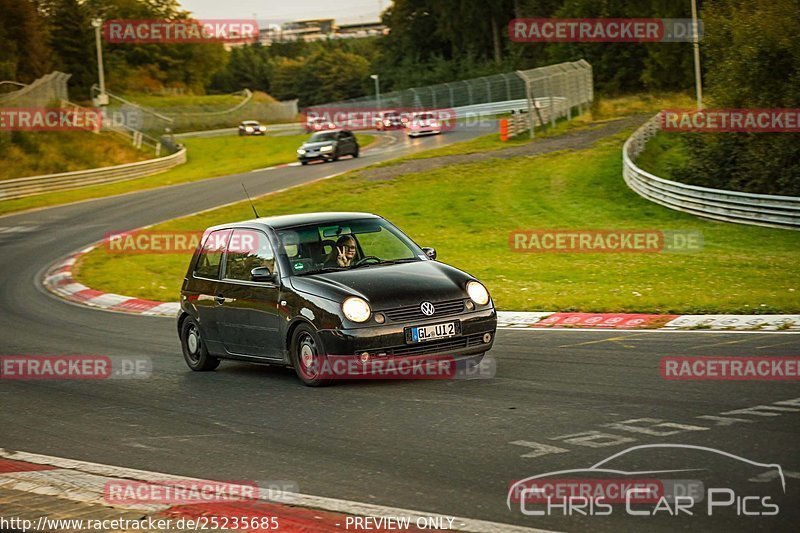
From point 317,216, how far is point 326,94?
135 meters

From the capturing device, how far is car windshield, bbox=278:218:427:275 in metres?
10.6

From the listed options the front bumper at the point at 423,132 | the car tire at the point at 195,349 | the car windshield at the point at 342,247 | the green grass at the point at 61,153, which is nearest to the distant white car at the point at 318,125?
the front bumper at the point at 423,132

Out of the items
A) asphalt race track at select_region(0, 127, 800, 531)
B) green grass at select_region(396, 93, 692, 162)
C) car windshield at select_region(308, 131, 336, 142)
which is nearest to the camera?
asphalt race track at select_region(0, 127, 800, 531)

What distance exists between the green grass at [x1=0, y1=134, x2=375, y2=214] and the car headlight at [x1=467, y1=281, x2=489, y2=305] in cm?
3228

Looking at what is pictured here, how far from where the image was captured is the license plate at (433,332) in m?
9.60

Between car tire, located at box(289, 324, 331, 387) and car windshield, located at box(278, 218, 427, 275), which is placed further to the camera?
car windshield, located at box(278, 218, 427, 275)

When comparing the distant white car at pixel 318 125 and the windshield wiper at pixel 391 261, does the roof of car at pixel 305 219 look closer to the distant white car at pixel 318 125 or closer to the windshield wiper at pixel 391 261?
the windshield wiper at pixel 391 261

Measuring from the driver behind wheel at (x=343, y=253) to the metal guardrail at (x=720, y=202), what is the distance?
1668 cm

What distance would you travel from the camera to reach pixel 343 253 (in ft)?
35.2

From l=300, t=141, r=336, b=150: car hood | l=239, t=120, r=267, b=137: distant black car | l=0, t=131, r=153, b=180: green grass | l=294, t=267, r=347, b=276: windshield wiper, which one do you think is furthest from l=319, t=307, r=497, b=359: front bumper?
l=239, t=120, r=267, b=137: distant black car

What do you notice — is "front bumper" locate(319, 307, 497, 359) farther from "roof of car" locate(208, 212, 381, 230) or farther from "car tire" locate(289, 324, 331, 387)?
"roof of car" locate(208, 212, 381, 230)

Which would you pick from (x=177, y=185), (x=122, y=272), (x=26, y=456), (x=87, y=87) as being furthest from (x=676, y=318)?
(x=87, y=87)

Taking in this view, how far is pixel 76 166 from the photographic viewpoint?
5097cm

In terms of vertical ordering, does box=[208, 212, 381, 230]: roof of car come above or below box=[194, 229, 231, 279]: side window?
above
